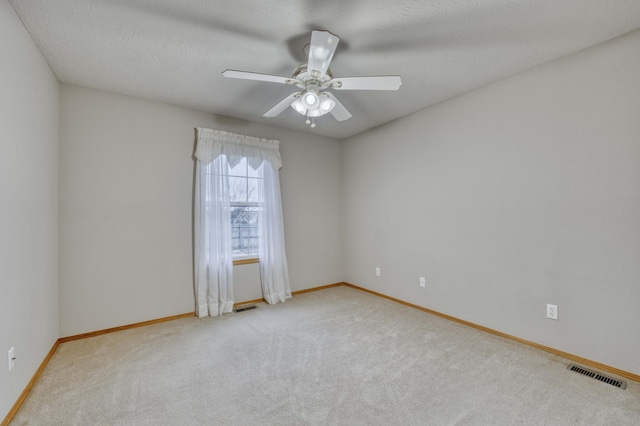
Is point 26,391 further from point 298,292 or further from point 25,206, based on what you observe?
point 298,292

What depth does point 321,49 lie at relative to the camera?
1.77 m

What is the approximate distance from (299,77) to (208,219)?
6.75 ft

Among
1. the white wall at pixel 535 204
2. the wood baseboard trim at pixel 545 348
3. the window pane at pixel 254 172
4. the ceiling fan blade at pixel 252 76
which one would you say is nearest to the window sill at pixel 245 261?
the window pane at pixel 254 172

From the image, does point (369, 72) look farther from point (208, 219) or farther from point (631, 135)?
point (208, 219)

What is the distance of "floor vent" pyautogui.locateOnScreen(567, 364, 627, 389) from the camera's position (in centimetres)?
197

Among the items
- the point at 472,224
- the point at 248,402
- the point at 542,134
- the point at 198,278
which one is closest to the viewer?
the point at 248,402

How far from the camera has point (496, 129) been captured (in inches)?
111

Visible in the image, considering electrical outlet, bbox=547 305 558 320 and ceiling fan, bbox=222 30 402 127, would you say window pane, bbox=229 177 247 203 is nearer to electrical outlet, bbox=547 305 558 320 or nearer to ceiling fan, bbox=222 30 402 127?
ceiling fan, bbox=222 30 402 127

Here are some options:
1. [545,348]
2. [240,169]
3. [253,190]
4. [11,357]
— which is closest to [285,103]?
[240,169]

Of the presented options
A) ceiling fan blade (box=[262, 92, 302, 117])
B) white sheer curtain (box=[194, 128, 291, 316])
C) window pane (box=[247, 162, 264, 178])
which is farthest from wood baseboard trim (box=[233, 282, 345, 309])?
ceiling fan blade (box=[262, 92, 302, 117])

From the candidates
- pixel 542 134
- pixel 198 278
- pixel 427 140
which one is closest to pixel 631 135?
pixel 542 134

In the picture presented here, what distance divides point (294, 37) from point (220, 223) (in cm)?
222

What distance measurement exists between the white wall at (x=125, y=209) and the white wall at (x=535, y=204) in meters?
2.30

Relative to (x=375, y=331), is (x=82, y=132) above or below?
above
